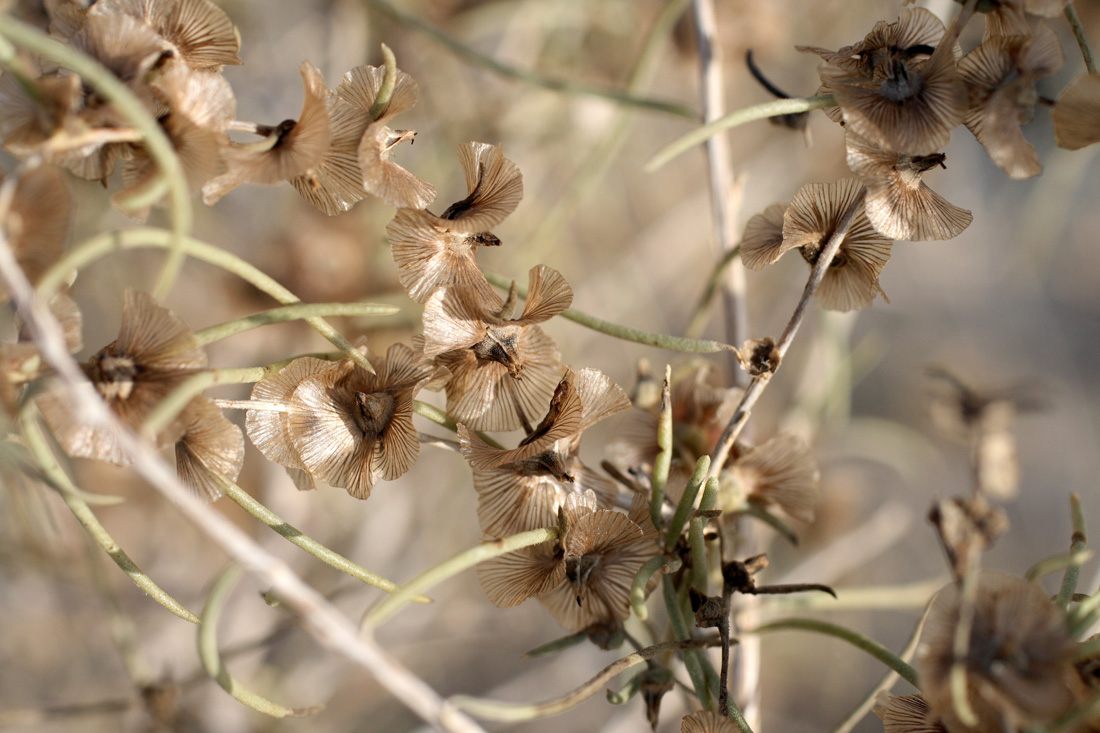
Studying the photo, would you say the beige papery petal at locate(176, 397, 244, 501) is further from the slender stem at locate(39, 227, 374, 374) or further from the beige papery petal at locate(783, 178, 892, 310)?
the beige papery petal at locate(783, 178, 892, 310)

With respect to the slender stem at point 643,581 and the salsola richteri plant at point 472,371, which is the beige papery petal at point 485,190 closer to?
the salsola richteri plant at point 472,371

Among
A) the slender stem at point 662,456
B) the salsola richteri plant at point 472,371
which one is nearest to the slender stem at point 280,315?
the salsola richteri plant at point 472,371

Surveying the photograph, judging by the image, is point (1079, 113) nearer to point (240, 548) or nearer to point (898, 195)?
point (898, 195)

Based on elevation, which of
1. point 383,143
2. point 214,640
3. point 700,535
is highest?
point 383,143

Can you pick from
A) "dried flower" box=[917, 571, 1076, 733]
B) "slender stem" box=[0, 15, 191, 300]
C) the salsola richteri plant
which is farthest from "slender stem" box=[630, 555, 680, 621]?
"slender stem" box=[0, 15, 191, 300]

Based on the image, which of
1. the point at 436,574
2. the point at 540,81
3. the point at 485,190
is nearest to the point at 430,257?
the point at 485,190

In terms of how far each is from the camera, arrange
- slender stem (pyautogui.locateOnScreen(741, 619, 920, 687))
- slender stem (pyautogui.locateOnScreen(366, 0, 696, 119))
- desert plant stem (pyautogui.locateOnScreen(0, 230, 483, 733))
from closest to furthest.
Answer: desert plant stem (pyautogui.locateOnScreen(0, 230, 483, 733)) → slender stem (pyautogui.locateOnScreen(741, 619, 920, 687)) → slender stem (pyautogui.locateOnScreen(366, 0, 696, 119))
